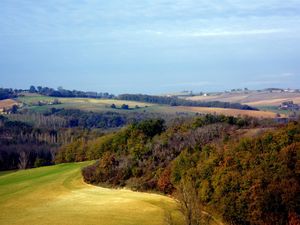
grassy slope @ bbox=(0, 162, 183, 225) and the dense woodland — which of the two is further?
the dense woodland

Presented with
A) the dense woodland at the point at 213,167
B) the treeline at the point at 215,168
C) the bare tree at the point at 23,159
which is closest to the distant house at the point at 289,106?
the dense woodland at the point at 213,167

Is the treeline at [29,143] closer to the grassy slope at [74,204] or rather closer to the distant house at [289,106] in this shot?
the grassy slope at [74,204]

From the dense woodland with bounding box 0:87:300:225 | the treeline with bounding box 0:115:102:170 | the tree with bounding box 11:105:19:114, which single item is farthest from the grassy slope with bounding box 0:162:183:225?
the tree with bounding box 11:105:19:114

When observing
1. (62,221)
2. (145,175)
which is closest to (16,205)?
(62,221)

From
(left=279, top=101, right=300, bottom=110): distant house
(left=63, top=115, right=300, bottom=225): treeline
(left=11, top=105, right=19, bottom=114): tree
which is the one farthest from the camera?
(left=11, top=105, right=19, bottom=114): tree

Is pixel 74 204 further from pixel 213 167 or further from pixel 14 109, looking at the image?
pixel 14 109

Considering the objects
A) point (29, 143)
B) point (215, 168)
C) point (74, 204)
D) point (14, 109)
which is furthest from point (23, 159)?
point (14, 109)

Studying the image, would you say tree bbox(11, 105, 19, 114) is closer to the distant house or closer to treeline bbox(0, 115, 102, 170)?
treeline bbox(0, 115, 102, 170)
